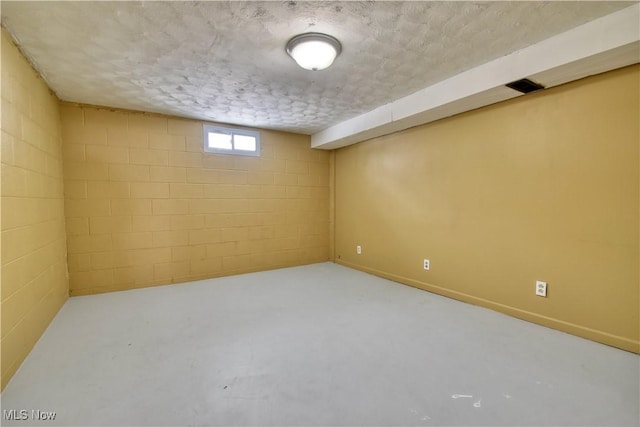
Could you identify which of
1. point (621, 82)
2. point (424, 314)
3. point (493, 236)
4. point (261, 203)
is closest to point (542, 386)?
point (424, 314)

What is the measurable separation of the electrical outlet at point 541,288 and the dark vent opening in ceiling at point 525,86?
1.68 metres

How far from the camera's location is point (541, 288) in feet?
8.15

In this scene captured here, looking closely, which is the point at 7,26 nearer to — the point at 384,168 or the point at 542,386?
the point at 384,168

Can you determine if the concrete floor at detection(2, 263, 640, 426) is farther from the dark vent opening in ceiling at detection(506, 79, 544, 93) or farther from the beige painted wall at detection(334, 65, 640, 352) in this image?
the dark vent opening in ceiling at detection(506, 79, 544, 93)

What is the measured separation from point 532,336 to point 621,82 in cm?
202

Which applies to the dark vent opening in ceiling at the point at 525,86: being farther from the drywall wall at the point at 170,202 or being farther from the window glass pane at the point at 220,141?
the window glass pane at the point at 220,141

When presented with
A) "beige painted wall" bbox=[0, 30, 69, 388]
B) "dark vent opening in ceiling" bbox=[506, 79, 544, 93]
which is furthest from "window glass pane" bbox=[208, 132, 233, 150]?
"dark vent opening in ceiling" bbox=[506, 79, 544, 93]

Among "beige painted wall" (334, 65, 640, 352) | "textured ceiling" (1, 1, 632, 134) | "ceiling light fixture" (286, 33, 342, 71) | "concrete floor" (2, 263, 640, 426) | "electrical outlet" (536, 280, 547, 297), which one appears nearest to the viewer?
"concrete floor" (2, 263, 640, 426)

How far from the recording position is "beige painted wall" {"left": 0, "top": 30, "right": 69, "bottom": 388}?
1.80 metres

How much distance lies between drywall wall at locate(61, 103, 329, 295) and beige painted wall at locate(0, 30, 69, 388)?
1.20 ft

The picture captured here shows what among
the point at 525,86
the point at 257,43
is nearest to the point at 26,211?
the point at 257,43

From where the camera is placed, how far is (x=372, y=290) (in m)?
3.49

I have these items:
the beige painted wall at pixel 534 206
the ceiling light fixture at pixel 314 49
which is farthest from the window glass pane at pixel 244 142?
the ceiling light fixture at pixel 314 49

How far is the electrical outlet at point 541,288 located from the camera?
2463 millimetres
